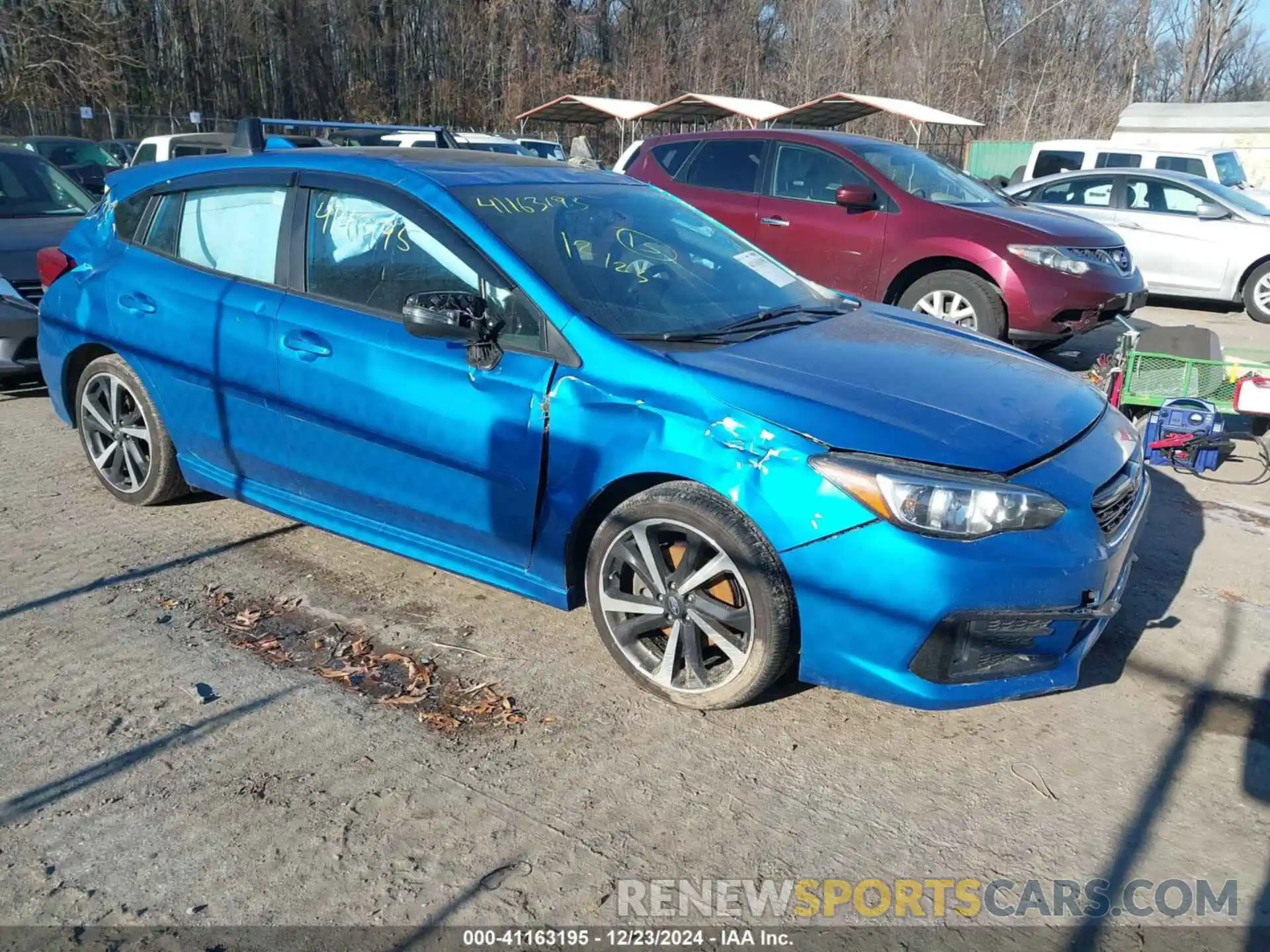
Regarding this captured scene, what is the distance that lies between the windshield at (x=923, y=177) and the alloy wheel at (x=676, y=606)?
5.80m

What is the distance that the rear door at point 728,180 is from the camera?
29.1 ft

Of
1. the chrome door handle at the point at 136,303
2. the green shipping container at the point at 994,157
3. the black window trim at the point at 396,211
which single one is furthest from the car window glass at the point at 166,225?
the green shipping container at the point at 994,157

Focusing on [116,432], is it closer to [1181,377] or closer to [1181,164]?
[1181,377]

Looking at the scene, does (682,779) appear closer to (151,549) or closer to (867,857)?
(867,857)

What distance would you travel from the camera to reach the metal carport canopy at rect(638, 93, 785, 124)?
22.4 metres

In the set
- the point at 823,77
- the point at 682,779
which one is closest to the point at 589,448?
the point at 682,779

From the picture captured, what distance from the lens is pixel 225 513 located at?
16.3 feet

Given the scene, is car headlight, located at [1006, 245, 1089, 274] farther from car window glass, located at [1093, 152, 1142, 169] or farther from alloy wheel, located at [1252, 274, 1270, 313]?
car window glass, located at [1093, 152, 1142, 169]

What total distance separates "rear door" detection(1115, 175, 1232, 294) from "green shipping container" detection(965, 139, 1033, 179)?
18.4m

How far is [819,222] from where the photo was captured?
8445 millimetres

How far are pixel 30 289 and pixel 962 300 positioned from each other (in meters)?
6.66

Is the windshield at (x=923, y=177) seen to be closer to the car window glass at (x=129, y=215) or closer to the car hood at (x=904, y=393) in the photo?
the car hood at (x=904, y=393)

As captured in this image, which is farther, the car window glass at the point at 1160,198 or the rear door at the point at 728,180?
the car window glass at the point at 1160,198

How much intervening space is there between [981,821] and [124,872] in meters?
2.27
